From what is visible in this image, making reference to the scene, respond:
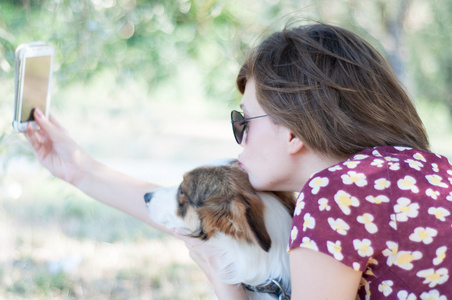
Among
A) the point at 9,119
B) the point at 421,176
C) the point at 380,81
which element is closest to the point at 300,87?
the point at 380,81

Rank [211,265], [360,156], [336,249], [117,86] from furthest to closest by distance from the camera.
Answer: [117,86], [211,265], [360,156], [336,249]

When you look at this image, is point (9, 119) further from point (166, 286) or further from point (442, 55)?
point (442, 55)

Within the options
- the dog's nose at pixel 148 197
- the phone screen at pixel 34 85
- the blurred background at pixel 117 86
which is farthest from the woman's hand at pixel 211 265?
the blurred background at pixel 117 86

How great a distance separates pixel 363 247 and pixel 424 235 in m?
0.20

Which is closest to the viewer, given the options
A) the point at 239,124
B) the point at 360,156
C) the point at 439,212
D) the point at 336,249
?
the point at 336,249

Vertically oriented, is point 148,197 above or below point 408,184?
below

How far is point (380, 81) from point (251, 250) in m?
0.82

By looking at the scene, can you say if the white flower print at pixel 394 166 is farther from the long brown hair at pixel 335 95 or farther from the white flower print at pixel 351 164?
the long brown hair at pixel 335 95

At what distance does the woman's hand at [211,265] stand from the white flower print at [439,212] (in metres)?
0.93

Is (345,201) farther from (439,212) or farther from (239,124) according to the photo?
(239,124)

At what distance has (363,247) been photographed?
57.1 inches

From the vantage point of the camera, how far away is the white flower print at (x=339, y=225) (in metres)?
1.46

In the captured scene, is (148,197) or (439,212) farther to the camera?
(148,197)

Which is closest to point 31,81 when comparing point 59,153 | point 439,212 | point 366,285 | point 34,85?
point 34,85
